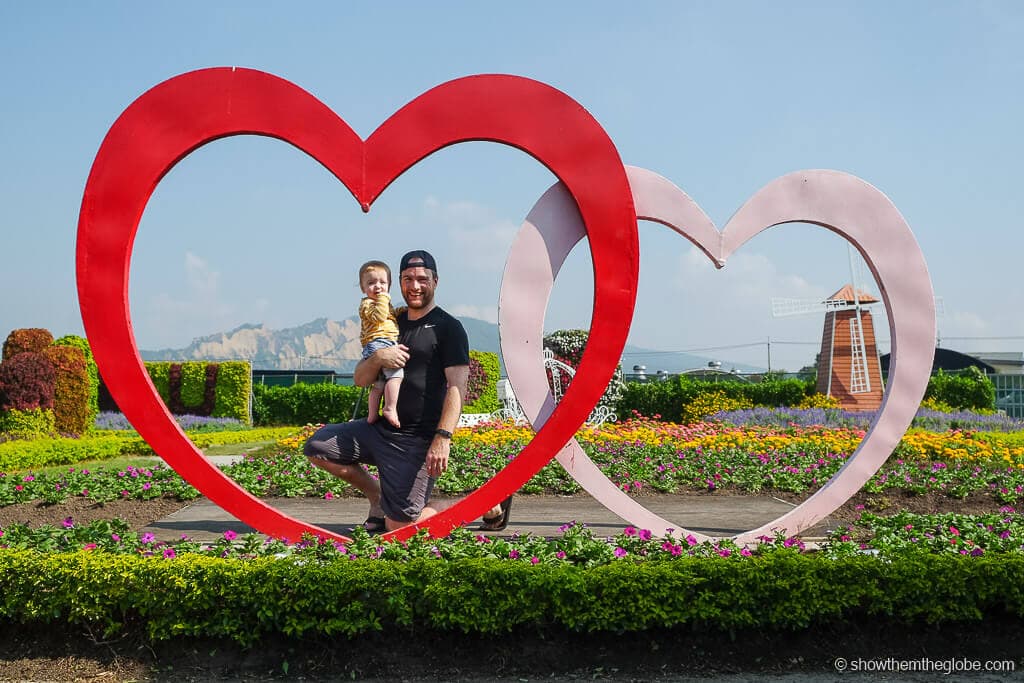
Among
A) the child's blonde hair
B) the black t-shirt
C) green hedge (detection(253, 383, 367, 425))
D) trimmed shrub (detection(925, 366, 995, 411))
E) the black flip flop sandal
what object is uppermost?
the child's blonde hair

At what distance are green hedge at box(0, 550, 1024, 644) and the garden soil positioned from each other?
6 cm

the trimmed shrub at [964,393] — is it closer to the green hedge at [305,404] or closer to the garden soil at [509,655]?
the green hedge at [305,404]

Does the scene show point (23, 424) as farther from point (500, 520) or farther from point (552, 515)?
point (500, 520)

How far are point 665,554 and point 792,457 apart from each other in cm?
562

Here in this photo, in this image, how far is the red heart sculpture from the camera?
480cm

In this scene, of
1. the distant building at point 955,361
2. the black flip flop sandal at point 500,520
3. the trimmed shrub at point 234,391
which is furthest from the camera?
the distant building at point 955,361

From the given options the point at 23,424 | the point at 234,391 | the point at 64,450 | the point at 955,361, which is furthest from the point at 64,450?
the point at 955,361

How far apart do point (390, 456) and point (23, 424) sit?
439 inches

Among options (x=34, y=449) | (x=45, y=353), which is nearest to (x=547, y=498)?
(x=34, y=449)

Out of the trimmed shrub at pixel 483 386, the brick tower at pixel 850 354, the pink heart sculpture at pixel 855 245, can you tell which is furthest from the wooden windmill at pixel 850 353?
the pink heart sculpture at pixel 855 245

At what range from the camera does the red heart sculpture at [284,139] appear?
480 centimetres

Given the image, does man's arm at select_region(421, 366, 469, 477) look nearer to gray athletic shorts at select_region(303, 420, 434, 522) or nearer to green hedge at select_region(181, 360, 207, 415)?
gray athletic shorts at select_region(303, 420, 434, 522)

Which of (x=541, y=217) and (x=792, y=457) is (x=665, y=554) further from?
(x=792, y=457)

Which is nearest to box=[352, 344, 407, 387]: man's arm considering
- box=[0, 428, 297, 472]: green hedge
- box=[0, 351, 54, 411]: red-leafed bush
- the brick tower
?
box=[0, 428, 297, 472]: green hedge
